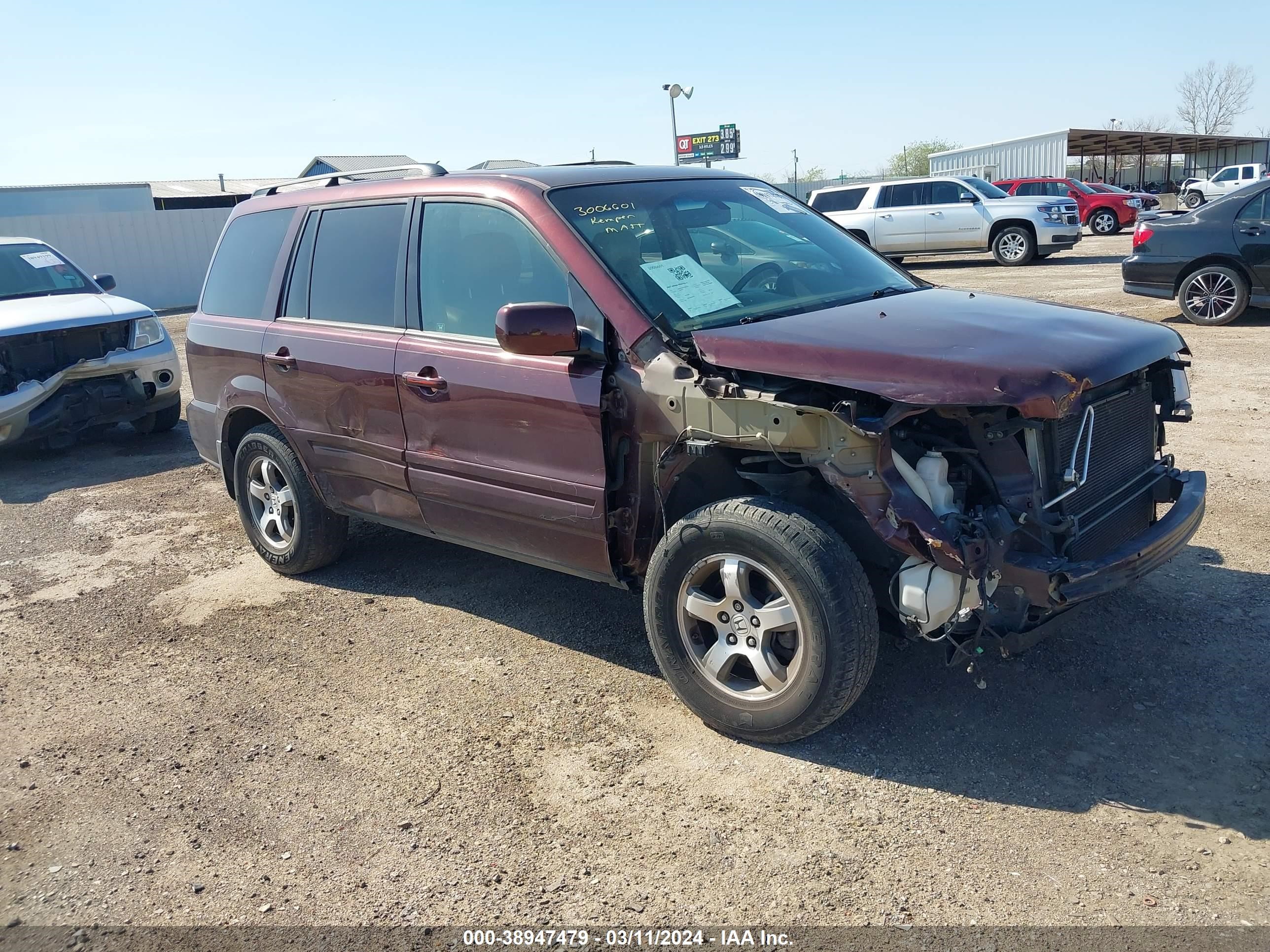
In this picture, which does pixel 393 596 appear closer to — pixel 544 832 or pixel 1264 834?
pixel 544 832

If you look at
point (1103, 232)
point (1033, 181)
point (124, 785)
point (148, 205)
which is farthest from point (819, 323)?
point (148, 205)

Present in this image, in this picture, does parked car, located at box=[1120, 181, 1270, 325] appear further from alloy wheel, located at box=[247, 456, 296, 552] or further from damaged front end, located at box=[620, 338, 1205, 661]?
alloy wheel, located at box=[247, 456, 296, 552]

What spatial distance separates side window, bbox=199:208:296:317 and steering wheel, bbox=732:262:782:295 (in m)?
2.49

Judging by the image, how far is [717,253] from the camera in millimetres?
4262

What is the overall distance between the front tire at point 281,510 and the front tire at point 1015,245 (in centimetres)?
1820

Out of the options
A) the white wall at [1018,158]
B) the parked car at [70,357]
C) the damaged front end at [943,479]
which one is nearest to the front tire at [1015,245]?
the parked car at [70,357]

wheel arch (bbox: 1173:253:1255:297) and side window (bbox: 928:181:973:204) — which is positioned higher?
side window (bbox: 928:181:973:204)

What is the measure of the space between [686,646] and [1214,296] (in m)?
10.2

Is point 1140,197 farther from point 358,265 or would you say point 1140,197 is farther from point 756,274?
point 358,265

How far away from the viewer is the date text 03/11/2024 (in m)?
2.68

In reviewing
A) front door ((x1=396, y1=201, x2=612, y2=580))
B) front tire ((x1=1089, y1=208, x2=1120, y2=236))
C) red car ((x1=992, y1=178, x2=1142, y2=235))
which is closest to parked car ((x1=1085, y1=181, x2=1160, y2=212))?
red car ((x1=992, y1=178, x2=1142, y2=235))

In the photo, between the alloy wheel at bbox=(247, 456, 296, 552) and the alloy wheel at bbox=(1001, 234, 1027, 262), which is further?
the alloy wheel at bbox=(1001, 234, 1027, 262)

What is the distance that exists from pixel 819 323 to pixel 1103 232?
95.3 feet

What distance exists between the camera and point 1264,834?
2.95m
